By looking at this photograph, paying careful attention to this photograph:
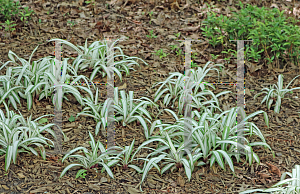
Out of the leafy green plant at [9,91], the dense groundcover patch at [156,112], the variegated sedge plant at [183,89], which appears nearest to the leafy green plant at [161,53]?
the dense groundcover patch at [156,112]

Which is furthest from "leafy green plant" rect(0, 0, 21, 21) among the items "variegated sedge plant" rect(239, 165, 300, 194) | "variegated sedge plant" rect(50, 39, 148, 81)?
"variegated sedge plant" rect(239, 165, 300, 194)

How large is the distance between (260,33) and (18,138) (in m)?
2.83

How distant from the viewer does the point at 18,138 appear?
9.31 feet

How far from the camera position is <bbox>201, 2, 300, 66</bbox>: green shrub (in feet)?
12.1

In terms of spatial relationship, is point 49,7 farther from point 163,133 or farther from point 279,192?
point 279,192

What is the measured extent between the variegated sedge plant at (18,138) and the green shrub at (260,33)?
2.38 metres

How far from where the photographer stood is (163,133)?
9.08 feet

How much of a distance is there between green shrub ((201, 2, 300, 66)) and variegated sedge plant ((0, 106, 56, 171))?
2.38 metres

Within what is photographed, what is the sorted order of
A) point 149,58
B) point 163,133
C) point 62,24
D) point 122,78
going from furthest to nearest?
point 62,24
point 149,58
point 122,78
point 163,133

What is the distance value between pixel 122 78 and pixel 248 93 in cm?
140

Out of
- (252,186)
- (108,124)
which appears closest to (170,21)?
(108,124)

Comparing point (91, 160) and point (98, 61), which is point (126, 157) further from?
point (98, 61)

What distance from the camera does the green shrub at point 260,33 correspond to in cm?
369

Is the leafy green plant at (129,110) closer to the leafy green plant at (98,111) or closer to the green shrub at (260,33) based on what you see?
the leafy green plant at (98,111)
